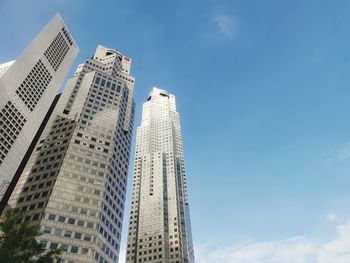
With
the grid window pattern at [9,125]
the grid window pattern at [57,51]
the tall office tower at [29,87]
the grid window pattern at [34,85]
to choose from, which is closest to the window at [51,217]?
the tall office tower at [29,87]

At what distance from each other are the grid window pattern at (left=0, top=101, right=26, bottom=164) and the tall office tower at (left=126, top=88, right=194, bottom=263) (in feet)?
270

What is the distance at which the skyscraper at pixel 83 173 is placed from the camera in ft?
247

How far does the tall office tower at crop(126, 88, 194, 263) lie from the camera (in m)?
147

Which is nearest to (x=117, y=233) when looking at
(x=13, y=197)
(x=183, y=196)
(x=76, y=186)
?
(x=76, y=186)

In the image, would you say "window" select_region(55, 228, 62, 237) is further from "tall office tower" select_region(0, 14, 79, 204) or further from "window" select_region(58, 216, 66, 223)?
"tall office tower" select_region(0, 14, 79, 204)

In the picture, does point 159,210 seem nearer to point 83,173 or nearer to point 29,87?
point 83,173

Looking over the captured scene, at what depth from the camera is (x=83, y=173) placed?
292 ft

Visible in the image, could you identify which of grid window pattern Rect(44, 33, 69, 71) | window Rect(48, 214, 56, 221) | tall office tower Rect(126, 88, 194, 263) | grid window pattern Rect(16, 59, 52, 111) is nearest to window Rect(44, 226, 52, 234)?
window Rect(48, 214, 56, 221)

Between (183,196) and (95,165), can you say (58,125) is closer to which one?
(95,165)

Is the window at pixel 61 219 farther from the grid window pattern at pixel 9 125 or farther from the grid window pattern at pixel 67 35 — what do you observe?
the grid window pattern at pixel 67 35

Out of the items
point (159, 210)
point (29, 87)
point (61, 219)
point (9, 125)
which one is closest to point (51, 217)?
point (61, 219)

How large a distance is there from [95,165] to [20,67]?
40374mm

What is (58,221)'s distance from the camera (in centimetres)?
7500

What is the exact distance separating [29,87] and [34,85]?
3.08m
